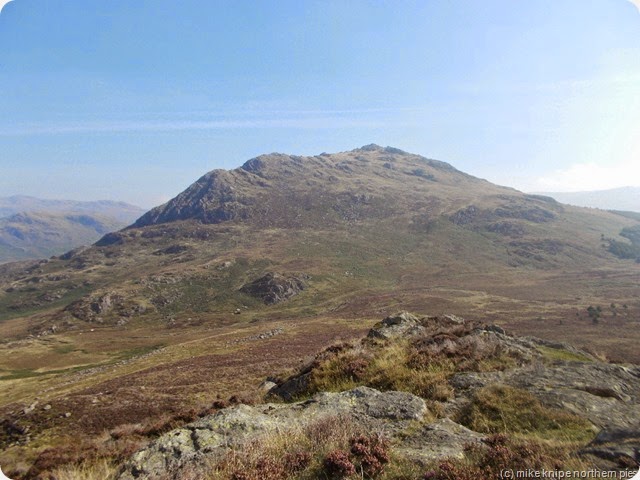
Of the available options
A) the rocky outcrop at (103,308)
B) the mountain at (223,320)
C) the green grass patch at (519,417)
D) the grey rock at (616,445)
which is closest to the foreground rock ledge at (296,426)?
the green grass patch at (519,417)

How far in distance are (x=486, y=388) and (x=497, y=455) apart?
14.3ft

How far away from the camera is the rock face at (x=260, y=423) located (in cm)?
752

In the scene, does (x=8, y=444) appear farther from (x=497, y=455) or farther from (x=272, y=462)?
(x=497, y=455)

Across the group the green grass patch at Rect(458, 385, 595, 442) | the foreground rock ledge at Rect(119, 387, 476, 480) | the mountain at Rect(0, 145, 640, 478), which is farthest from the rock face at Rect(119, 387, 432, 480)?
the mountain at Rect(0, 145, 640, 478)

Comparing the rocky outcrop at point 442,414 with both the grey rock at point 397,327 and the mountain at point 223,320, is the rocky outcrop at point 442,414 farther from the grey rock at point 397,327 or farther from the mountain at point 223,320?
the grey rock at point 397,327

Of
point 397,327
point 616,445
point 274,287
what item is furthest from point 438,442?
point 274,287

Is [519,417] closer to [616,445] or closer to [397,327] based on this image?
[616,445]

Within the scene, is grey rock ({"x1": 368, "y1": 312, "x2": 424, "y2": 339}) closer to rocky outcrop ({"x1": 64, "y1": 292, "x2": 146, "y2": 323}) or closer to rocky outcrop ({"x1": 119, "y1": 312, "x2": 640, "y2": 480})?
rocky outcrop ({"x1": 119, "y1": 312, "x2": 640, "y2": 480})

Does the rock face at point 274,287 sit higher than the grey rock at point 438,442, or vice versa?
the grey rock at point 438,442

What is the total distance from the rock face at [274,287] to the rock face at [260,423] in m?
131

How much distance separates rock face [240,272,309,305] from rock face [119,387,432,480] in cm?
13143

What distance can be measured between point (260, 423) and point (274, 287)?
459 ft

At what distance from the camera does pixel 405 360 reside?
1395cm

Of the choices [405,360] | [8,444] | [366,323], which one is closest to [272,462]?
[405,360]
